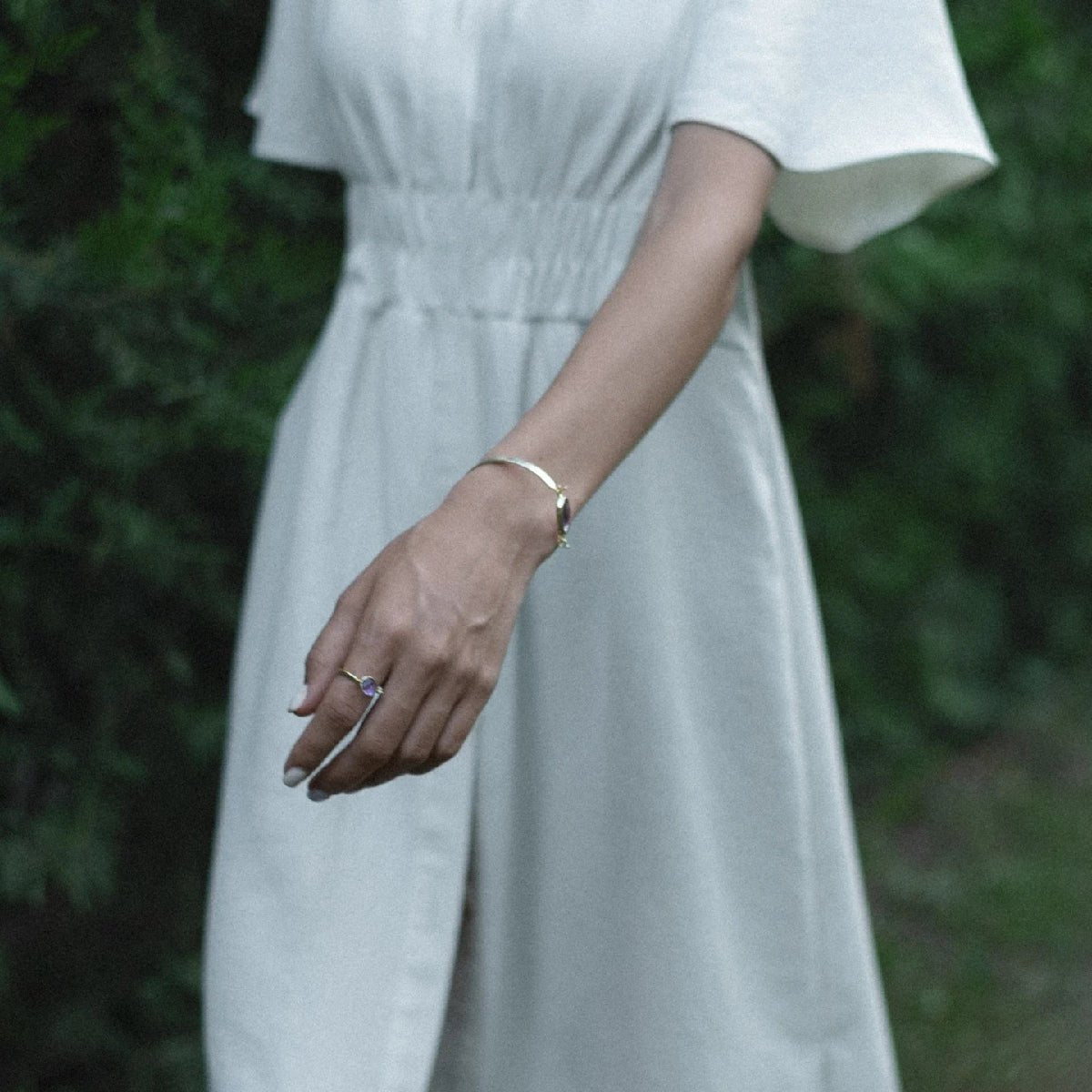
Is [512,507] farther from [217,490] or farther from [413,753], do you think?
[217,490]

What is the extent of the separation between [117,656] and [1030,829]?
265cm

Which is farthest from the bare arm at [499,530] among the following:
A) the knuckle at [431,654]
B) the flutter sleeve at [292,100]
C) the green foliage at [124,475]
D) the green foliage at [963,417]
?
the green foliage at [963,417]

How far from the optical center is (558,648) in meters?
1.72

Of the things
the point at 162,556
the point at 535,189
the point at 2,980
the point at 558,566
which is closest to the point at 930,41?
the point at 535,189

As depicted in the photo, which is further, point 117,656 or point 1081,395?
point 1081,395

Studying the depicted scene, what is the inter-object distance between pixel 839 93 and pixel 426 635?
0.67 meters

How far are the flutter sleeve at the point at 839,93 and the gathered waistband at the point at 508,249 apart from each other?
0.16m

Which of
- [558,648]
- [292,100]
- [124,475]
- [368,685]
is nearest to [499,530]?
[368,685]

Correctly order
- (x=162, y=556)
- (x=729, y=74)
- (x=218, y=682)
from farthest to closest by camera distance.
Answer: (x=218, y=682)
(x=162, y=556)
(x=729, y=74)

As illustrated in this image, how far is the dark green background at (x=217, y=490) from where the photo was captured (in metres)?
2.14

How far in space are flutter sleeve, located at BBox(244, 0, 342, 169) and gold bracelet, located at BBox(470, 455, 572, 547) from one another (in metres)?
0.70

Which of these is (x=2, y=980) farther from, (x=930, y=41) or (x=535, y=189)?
(x=930, y=41)

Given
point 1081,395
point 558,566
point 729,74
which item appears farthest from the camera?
point 1081,395

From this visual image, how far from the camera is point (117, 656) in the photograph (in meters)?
2.37
